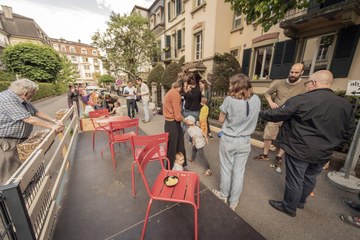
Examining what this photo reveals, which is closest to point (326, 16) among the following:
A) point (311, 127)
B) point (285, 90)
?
point (285, 90)

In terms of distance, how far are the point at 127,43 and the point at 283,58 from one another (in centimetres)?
1263

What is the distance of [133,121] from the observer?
3619 mm

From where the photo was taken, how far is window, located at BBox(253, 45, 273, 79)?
25.0 ft

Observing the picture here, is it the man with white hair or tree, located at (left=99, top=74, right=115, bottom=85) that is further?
tree, located at (left=99, top=74, right=115, bottom=85)

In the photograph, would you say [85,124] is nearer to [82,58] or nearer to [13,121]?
[13,121]

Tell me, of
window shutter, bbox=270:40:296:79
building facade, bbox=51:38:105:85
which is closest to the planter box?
window shutter, bbox=270:40:296:79

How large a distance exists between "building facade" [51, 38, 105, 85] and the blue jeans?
61458 millimetres

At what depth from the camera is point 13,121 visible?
2.10m

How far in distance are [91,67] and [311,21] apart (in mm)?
67302

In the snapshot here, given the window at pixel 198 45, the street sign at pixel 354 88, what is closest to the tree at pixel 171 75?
the window at pixel 198 45

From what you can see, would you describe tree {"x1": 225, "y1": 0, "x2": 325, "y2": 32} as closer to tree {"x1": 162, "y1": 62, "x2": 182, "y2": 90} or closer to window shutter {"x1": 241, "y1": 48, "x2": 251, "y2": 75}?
window shutter {"x1": 241, "y1": 48, "x2": 251, "y2": 75}

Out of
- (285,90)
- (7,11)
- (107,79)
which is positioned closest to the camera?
(285,90)

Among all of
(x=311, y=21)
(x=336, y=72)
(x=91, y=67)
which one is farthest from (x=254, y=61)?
(x=91, y=67)

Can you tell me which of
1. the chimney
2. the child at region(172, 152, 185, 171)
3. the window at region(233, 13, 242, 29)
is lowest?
the child at region(172, 152, 185, 171)
